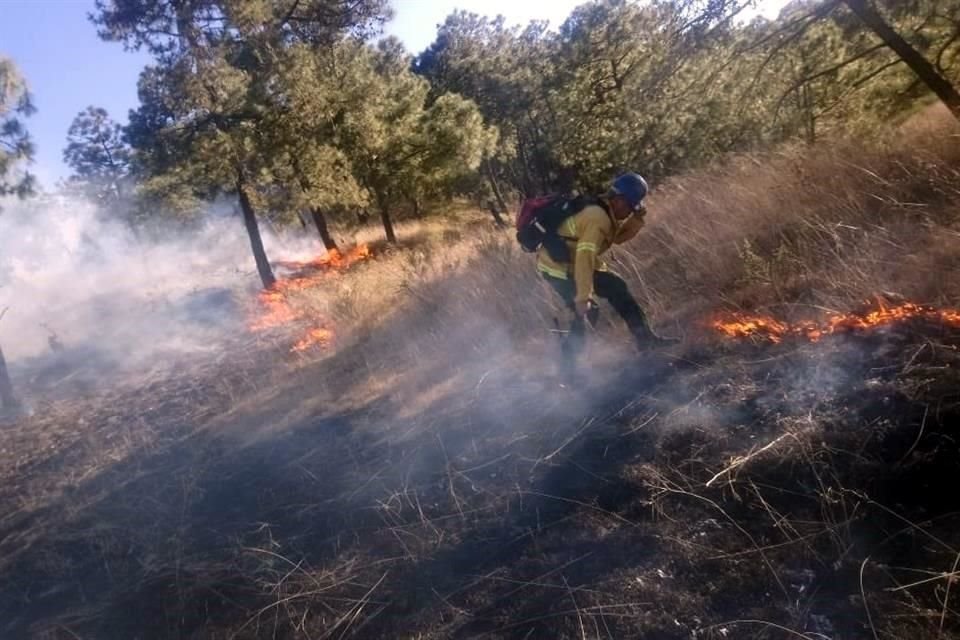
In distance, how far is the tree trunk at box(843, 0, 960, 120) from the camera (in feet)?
18.8

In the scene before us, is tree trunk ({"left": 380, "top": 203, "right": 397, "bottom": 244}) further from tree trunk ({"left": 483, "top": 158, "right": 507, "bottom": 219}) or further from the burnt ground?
the burnt ground

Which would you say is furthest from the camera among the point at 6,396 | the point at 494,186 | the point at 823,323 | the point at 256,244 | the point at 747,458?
the point at 494,186

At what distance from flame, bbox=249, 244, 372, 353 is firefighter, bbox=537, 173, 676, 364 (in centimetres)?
449

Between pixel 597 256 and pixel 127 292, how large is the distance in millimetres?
24767

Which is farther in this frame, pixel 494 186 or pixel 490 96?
pixel 494 186

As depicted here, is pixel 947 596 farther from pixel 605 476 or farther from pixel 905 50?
pixel 905 50

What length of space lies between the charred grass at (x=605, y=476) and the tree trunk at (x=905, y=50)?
1.17 ft

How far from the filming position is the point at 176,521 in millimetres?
3924

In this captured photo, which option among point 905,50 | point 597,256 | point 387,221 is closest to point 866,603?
point 597,256

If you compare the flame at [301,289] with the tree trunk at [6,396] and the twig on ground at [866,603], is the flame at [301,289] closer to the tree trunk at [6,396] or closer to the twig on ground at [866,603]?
the tree trunk at [6,396]

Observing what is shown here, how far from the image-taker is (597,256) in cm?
401

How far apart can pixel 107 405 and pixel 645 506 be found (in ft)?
27.0

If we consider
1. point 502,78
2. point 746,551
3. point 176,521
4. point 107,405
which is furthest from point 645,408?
point 502,78

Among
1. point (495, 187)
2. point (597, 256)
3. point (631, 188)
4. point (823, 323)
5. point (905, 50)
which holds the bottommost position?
point (823, 323)
